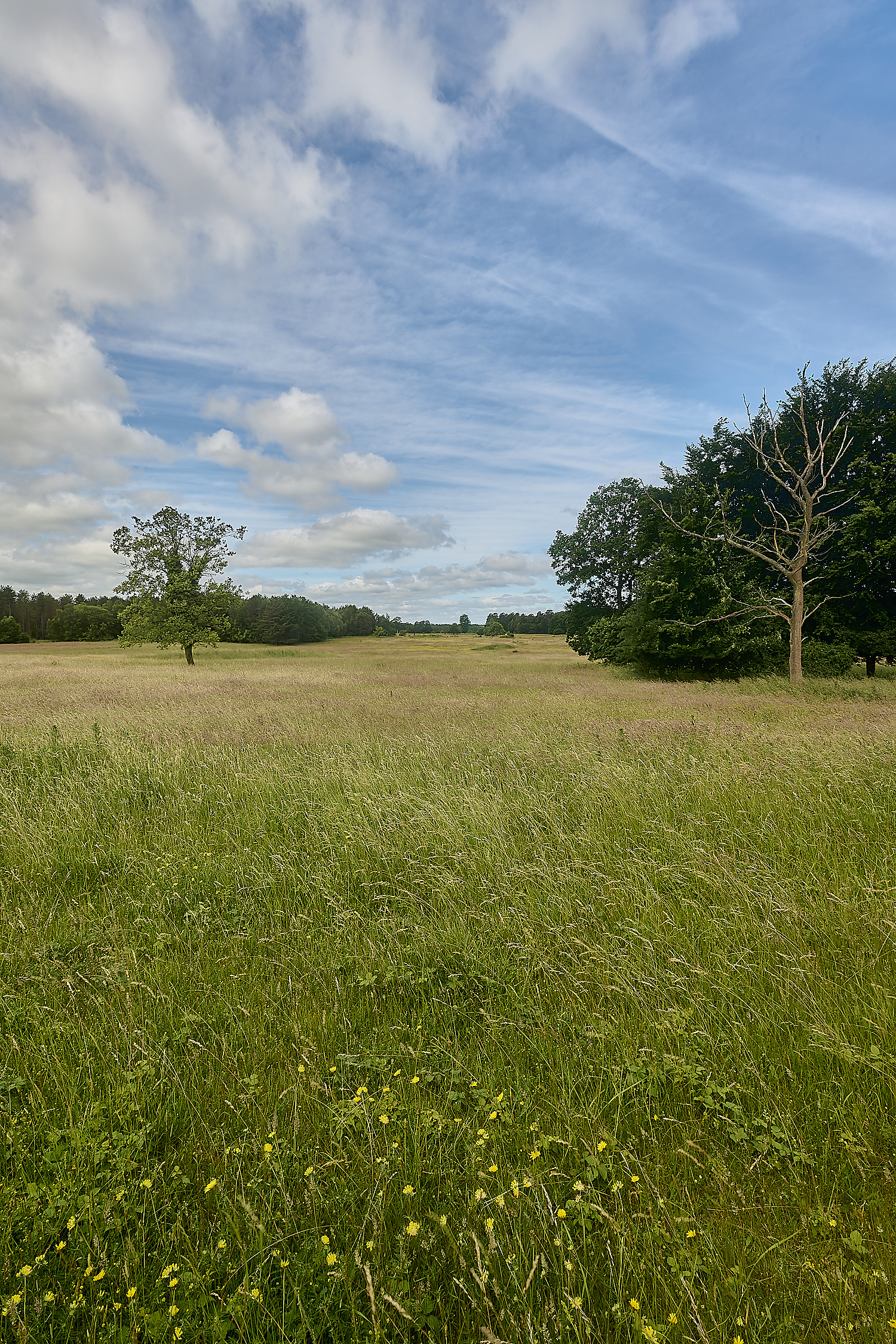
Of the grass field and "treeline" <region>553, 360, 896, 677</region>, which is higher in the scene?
"treeline" <region>553, 360, 896, 677</region>

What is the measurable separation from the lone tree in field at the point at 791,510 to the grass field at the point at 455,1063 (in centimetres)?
1595

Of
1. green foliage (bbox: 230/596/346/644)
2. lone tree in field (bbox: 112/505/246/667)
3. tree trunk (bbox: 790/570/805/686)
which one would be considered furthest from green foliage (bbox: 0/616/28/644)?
tree trunk (bbox: 790/570/805/686)

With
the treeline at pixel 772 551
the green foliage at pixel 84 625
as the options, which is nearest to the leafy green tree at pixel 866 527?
the treeline at pixel 772 551

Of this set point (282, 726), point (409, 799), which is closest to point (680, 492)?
point (282, 726)

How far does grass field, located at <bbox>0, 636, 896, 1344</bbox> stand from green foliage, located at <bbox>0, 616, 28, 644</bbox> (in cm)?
10549

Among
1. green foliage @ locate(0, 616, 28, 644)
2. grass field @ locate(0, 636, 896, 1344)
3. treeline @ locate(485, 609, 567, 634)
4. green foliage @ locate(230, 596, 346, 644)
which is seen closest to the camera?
grass field @ locate(0, 636, 896, 1344)

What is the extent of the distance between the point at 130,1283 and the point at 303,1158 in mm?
629

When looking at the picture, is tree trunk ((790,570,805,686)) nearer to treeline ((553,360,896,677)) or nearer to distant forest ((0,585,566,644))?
treeline ((553,360,896,677))

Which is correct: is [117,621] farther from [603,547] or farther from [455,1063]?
[455,1063]

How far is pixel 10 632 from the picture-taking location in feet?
289

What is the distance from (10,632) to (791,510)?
358 ft

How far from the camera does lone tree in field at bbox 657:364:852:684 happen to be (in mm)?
19312

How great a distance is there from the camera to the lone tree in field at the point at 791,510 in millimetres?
19312

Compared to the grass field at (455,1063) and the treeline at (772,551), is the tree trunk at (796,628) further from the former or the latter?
the grass field at (455,1063)
